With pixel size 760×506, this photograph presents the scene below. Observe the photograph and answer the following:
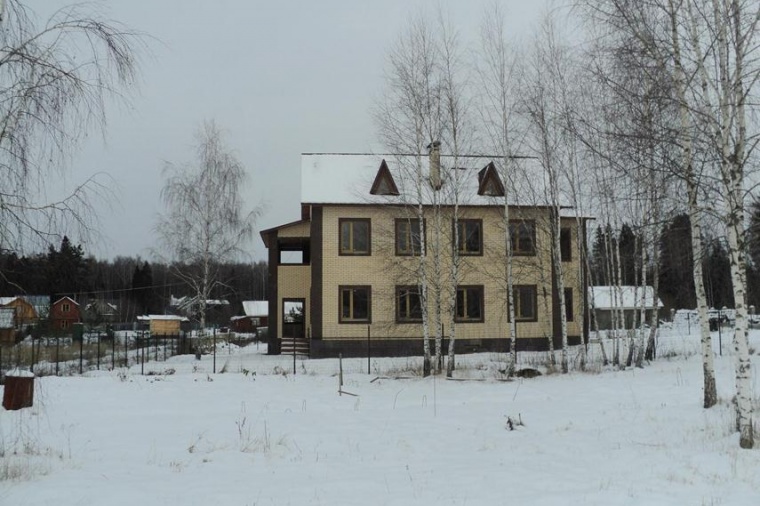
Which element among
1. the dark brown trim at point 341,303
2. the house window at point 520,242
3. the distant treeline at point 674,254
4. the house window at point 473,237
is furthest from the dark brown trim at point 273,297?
the distant treeline at point 674,254

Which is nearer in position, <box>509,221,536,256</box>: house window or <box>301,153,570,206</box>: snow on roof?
<box>301,153,570,206</box>: snow on roof

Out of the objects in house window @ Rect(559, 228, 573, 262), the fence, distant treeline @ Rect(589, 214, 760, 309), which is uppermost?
house window @ Rect(559, 228, 573, 262)

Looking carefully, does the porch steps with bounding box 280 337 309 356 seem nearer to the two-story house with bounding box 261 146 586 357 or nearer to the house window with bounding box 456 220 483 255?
the two-story house with bounding box 261 146 586 357

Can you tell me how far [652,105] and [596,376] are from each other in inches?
375

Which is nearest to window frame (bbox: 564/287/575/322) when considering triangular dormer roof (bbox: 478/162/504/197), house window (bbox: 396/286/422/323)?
triangular dormer roof (bbox: 478/162/504/197)

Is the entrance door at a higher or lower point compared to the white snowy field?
higher

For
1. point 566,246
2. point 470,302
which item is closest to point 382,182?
point 470,302

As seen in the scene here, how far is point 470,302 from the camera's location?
26891 mm

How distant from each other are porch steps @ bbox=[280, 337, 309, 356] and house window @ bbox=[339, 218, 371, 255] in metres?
4.93

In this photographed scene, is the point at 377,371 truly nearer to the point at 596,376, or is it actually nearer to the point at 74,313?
the point at 596,376

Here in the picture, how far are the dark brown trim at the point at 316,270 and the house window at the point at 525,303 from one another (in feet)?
28.8

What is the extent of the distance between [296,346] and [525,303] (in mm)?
10750

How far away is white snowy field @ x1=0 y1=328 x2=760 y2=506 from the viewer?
645cm

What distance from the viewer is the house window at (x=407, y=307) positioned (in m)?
26.1
